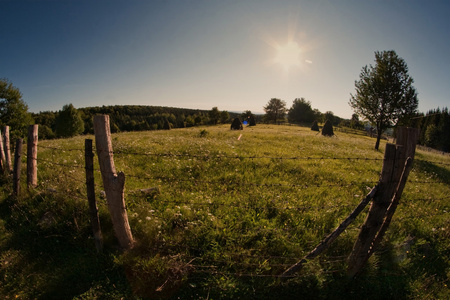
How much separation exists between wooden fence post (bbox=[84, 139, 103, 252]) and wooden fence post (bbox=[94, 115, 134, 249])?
30 cm

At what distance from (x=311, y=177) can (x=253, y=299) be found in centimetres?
643

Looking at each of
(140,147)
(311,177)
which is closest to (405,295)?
(311,177)

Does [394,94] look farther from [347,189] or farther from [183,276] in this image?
[183,276]

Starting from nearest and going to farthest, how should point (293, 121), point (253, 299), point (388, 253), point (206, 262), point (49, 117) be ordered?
point (253, 299) → point (206, 262) → point (388, 253) → point (293, 121) → point (49, 117)

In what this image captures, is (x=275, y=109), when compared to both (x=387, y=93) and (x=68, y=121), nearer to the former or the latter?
(x=387, y=93)

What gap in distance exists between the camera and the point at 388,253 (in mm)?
4465

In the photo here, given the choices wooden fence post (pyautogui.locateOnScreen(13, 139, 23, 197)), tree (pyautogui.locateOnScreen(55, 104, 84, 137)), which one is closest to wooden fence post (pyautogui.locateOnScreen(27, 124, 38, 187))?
wooden fence post (pyautogui.locateOnScreen(13, 139, 23, 197))

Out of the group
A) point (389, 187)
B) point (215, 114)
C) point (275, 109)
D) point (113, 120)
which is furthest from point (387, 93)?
point (113, 120)

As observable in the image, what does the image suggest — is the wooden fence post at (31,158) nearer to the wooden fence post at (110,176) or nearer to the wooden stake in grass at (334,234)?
the wooden fence post at (110,176)

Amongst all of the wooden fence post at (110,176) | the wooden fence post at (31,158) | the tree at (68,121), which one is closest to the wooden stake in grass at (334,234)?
the wooden fence post at (110,176)

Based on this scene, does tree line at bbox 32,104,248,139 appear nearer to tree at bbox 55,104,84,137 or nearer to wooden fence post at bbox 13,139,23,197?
tree at bbox 55,104,84,137

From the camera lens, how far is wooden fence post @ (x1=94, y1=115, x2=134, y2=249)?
3699 millimetres

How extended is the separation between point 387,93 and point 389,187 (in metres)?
22.3

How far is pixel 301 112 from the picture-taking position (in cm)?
8175
